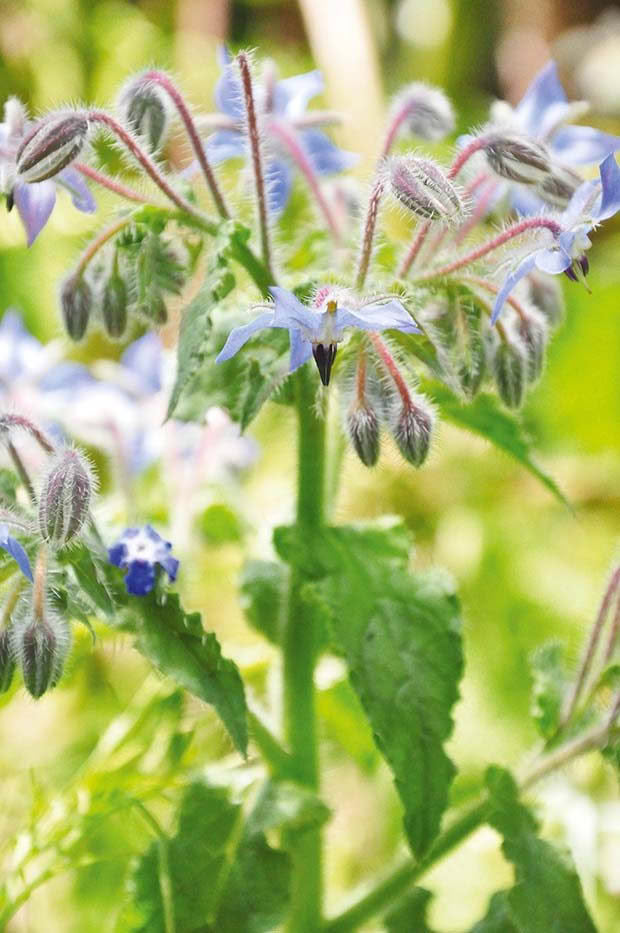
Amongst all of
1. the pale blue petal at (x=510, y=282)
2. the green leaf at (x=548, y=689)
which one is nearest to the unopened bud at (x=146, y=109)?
the pale blue petal at (x=510, y=282)

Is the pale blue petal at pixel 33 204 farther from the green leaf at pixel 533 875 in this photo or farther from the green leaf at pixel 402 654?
the green leaf at pixel 533 875

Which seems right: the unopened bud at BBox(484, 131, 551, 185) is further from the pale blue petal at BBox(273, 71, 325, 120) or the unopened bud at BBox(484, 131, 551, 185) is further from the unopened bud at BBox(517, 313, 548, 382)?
the pale blue petal at BBox(273, 71, 325, 120)

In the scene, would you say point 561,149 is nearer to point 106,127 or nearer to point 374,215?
point 374,215

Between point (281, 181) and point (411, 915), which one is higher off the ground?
point (281, 181)

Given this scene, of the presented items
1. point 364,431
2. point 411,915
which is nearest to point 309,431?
point 364,431

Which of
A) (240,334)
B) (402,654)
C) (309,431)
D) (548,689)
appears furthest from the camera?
(548,689)

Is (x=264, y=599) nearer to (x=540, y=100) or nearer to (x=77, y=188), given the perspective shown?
(x=77, y=188)

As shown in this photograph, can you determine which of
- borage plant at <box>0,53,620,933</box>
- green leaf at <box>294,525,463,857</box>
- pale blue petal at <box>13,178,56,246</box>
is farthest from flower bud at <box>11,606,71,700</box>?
pale blue petal at <box>13,178,56,246</box>
